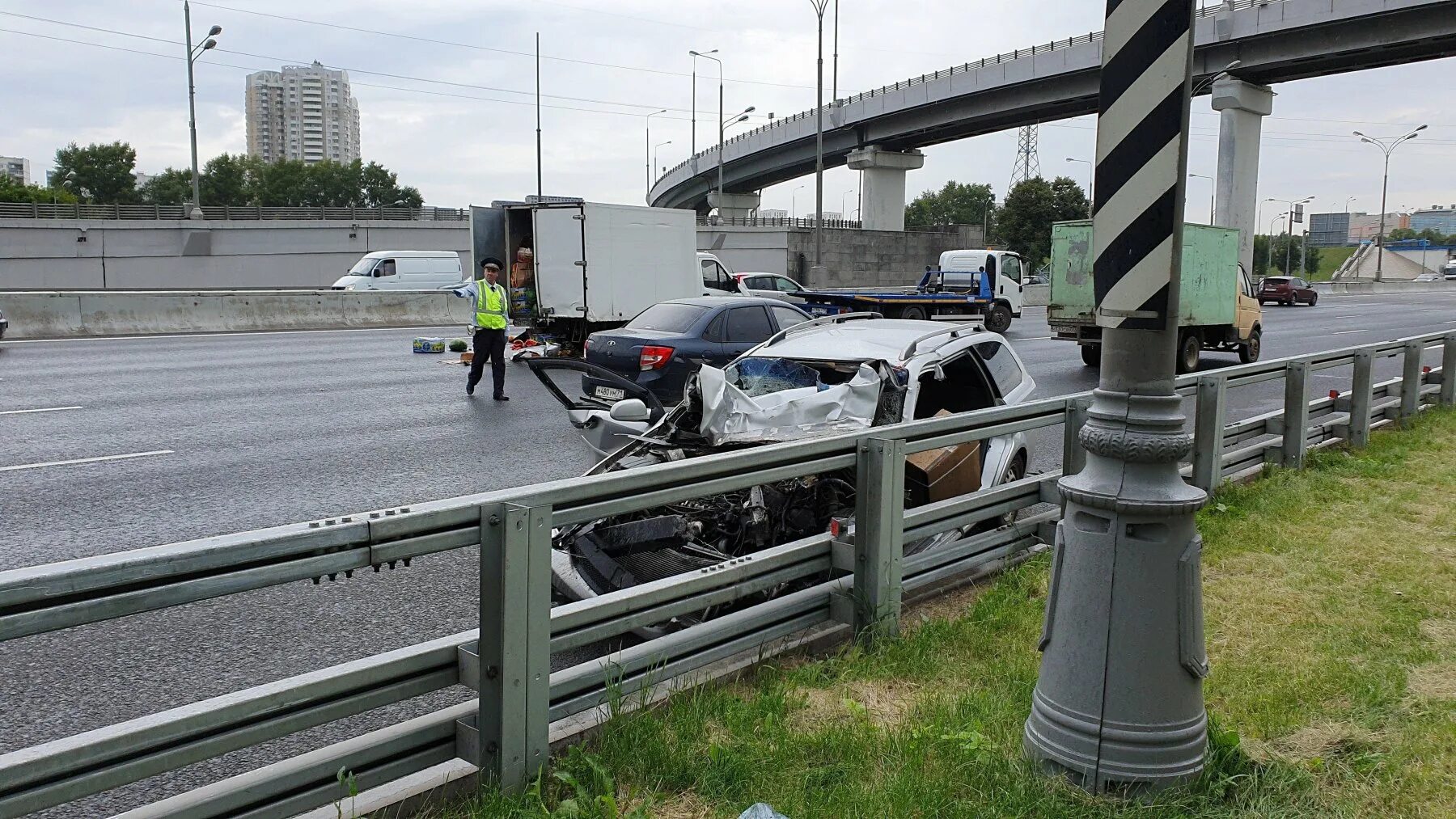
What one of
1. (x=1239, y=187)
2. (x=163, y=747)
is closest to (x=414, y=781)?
(x=163, y=747)

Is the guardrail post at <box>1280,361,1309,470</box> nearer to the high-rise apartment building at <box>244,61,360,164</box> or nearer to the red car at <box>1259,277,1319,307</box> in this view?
the red car at <box>1259,277,1319,307</box>

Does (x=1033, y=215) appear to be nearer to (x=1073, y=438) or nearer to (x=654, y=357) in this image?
(x=654, y=357)

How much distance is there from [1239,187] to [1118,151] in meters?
51.6

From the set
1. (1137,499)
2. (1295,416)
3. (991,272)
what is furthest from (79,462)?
(991,272)

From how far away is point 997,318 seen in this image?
1171 inches

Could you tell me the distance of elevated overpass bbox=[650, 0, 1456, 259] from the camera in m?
39.8

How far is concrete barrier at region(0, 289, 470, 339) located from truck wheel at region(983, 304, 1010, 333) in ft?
46.4

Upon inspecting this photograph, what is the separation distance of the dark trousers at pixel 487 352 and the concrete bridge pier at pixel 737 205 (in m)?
71.2

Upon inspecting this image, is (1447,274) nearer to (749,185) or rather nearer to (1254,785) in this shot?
(749,185)

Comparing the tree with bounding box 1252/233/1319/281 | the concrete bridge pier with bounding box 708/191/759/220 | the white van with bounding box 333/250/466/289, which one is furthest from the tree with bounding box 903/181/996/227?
the white van with bounding box 333/250/466/289

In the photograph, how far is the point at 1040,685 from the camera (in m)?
3.61

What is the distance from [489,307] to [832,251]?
45947 mm

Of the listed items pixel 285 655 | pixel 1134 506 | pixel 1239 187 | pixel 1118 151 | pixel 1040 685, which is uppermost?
pixel 1239 187

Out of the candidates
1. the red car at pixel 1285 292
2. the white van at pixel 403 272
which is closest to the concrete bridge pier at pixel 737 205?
the red car at pixel 1285 292
